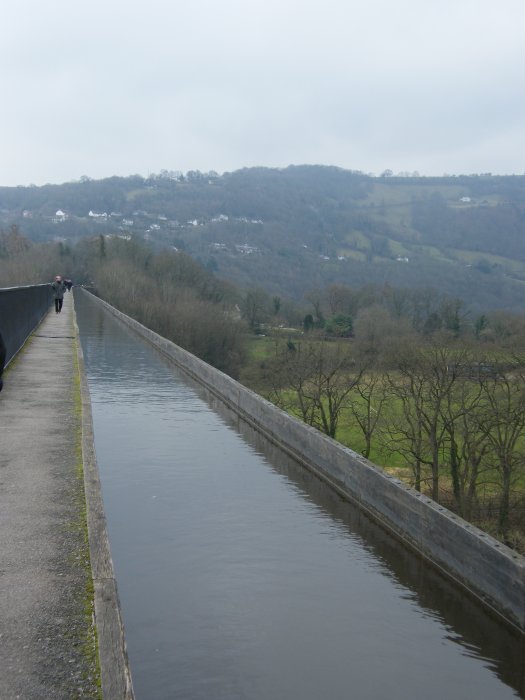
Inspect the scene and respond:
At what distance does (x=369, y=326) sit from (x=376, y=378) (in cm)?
4689

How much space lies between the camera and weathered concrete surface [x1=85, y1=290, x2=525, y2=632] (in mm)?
7102

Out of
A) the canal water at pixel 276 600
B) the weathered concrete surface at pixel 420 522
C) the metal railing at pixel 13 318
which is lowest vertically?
the canal water at pixel 276 600

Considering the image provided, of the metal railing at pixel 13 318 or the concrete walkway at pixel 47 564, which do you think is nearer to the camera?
the concrete walkway at pixel 47 564

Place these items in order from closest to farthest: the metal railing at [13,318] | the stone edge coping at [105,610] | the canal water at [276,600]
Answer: the stone edge coping at [105,610] → the canal water at [276,600] → the metal railing at [13,318]

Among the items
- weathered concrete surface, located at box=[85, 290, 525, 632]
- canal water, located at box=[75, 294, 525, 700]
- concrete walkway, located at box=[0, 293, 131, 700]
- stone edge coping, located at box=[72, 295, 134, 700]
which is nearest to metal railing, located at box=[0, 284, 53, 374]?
concrete walkway, located at box=[0, 293, 131, 700]

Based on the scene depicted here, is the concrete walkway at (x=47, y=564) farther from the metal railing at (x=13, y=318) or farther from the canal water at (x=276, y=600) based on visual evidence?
the metal railing at (x=13, y=318)

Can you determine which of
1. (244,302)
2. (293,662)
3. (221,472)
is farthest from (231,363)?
(293,662)

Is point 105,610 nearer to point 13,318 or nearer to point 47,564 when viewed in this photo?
point 47,564

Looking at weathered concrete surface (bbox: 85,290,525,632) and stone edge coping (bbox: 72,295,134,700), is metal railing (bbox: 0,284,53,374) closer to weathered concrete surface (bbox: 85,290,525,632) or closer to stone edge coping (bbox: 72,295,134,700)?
weathered concrete surface (bbox: 85,290,525,632)

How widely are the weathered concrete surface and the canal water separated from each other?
19cm

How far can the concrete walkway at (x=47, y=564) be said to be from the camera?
4.85 meters

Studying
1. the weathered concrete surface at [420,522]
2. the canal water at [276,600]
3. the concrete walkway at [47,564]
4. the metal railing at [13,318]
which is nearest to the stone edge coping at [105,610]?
the concrete walkway at [47,564]

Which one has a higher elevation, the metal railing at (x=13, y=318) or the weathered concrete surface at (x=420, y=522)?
Result: the metal railing at (x=13, y=318)

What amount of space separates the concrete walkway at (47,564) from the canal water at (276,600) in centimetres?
75
